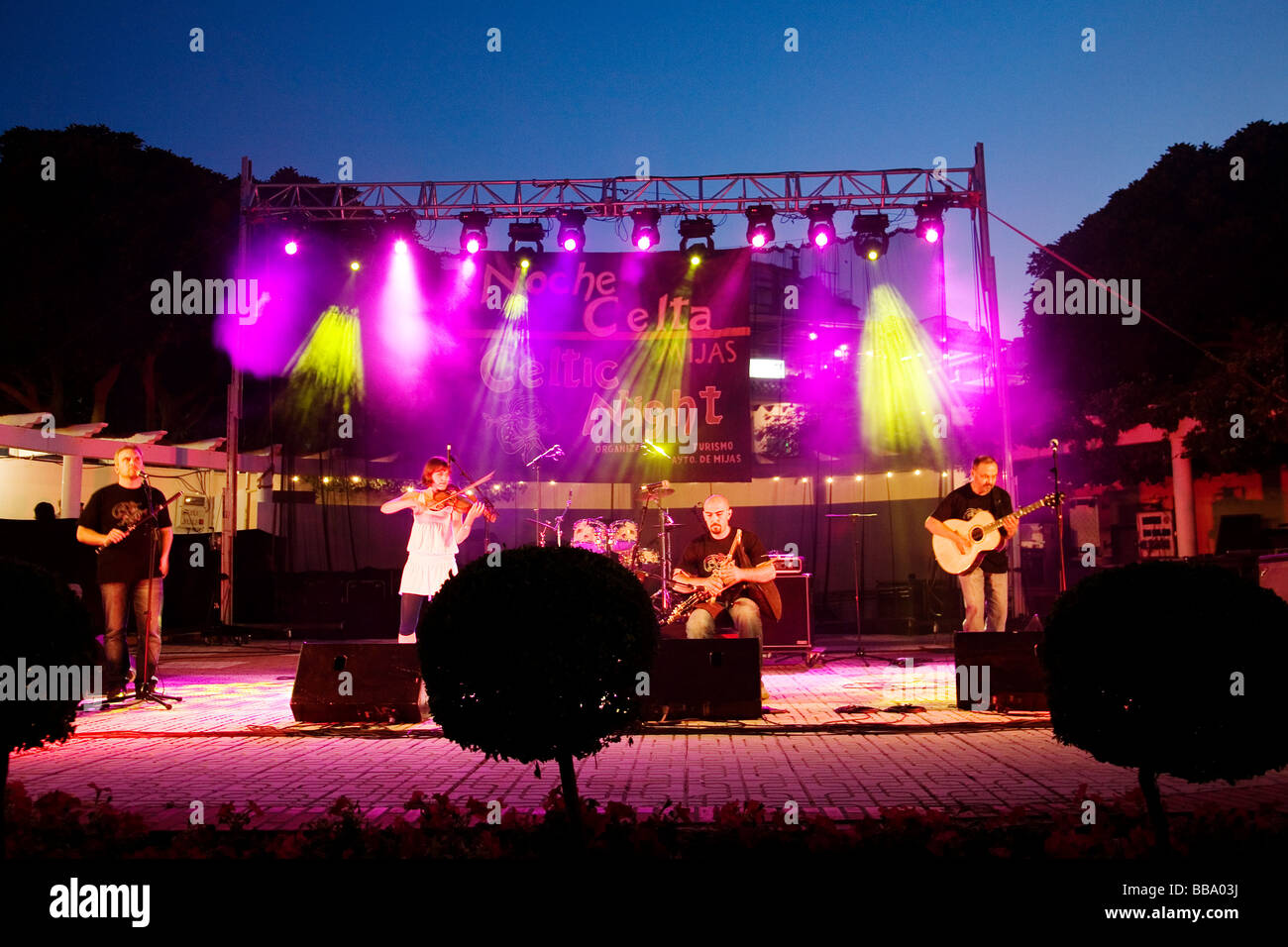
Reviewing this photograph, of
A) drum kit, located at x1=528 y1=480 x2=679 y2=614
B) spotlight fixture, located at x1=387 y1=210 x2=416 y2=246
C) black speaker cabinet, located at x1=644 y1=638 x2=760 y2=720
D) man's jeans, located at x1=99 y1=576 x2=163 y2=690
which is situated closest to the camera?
black speaker cabinet, located at x1=644 y1=638 x2=760 y2=720

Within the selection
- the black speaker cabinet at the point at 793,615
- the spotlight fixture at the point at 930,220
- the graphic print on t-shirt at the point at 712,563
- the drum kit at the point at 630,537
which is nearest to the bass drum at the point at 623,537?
the drum kit at the point at 630,537

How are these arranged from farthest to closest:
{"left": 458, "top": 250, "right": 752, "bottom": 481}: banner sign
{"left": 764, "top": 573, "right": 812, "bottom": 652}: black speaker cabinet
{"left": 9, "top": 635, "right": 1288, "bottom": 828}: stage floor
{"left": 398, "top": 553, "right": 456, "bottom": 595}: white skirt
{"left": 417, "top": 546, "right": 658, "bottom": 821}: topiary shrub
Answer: {"left": 458, "top": 250, "right": 752, "bottom": 481}: banner sign
{"left": 764, "top": 573, "right": 812, "bottom": 652}: black speaker cabinet
{"left": 398, "top": 553, "right": 456, "bottom": 595}: white skirt
{"left": 9, "top": 635, "right": 1288, "bottom": 828}: stage floor
{"left": 417, "top": 546, "right": 658, "bottom": 821}: topiary shrub

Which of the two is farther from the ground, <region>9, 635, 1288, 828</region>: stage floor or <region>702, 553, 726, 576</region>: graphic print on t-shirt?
<region>702, 553, 726, 576</region>: graphic print on t-shirt

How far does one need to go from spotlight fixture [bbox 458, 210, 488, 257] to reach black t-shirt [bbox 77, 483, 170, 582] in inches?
309

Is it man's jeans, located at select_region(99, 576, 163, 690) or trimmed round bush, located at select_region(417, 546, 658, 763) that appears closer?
trimmed round bush, located at select_region(417, 546, 658, 763)

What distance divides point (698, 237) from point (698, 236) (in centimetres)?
3

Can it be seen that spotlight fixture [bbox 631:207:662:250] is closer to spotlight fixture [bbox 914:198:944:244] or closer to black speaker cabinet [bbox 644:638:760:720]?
spotlight fixture [bbox 914:198:944:244]

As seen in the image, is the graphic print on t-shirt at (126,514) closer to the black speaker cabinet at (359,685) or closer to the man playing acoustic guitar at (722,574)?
the black speaker cabinet at (359,685)

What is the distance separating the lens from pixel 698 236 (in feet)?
49.2

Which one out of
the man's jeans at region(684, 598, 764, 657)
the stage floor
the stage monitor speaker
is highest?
the stage monitor speaker

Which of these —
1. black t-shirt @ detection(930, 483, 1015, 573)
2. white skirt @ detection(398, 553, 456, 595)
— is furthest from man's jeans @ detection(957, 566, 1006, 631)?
white skirt @ detection(398, 553, 456, 595)

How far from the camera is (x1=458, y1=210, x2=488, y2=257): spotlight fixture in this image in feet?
49.1
